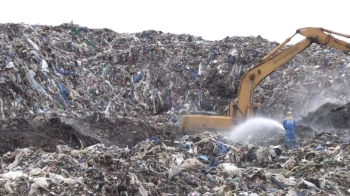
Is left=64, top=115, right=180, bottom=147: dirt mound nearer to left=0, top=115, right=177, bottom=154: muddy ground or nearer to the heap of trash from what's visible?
left=0, top=115, right=177, bottom=154: muddy ground

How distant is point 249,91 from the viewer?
43.1ft

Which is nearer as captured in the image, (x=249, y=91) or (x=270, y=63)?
(x=249, y=91)

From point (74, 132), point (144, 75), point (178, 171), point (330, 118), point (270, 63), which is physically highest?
point (270, 63)

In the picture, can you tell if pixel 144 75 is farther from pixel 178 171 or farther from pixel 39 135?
pixel 178 171

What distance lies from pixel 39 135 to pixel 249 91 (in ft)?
14.9

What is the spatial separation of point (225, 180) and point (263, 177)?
53 cm

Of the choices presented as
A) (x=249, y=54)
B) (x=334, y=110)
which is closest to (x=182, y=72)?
(x=249, y=54)

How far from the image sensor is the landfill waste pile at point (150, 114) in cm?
820

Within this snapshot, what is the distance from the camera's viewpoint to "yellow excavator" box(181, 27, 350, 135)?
1265cm

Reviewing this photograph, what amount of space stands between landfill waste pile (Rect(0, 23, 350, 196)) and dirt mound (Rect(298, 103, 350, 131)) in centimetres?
3

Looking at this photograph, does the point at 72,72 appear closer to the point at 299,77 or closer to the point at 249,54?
the point at 249,54

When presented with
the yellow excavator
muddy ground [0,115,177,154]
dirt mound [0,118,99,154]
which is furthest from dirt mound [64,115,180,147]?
the yellow excavator

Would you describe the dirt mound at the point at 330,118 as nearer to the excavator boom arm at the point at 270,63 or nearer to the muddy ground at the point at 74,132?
the excavator boom arm at the point at 270,63

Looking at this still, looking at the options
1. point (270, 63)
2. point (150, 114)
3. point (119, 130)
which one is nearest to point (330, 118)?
point (270, 63)
